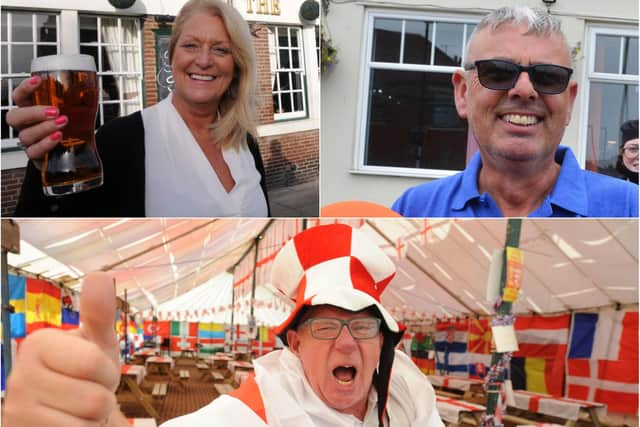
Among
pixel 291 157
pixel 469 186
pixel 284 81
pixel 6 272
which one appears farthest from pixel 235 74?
pixel 6 272

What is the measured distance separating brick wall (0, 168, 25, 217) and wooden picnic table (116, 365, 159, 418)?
0.56 meters

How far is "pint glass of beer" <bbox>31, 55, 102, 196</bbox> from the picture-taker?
2.07 meters

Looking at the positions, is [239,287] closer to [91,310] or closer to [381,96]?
[381,96]

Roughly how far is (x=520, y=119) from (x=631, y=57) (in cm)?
42

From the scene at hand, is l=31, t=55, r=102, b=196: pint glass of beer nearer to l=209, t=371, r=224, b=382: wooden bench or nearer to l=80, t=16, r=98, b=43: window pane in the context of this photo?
l=80, t=16, r=98, b=43: window pane

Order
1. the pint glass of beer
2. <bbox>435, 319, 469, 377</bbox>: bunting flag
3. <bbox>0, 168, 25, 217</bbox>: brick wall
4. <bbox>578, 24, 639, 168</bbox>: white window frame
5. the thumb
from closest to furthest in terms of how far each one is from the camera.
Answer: the thumb, the pint glass of beer, <bbox>0, 168, 25, 217</bbox>: brick wall, <bbox>578, 24, 639, 168</bbox>: white window frame, <bbox>435, 319, 469, 377</bbox>: bunting flag

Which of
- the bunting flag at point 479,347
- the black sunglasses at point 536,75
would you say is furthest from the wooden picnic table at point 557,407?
the black sunglasses at point 536,75

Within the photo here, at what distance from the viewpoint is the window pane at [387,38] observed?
2328 millimetres

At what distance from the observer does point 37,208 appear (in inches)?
87.4

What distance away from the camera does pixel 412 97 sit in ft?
7.76

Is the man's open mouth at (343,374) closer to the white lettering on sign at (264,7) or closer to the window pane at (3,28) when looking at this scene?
the white lettering on sign at (264,7)

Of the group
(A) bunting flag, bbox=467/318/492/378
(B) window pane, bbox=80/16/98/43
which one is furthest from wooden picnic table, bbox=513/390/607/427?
(B) window pane, bbox=80/16/98/43

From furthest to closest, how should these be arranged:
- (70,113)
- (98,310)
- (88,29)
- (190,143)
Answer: (190,143)
(88,29)
(70,113)
(98,310)

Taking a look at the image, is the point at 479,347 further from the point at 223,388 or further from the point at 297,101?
the point at 297,101
